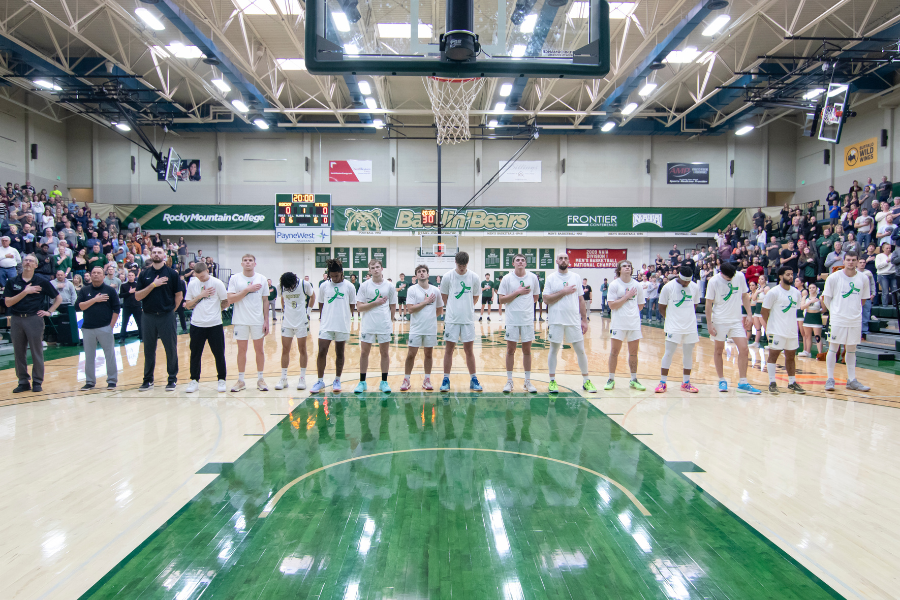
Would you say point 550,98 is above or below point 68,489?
above

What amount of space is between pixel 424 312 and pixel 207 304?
2834mm

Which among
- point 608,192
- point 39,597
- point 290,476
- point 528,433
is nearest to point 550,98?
point 608,192

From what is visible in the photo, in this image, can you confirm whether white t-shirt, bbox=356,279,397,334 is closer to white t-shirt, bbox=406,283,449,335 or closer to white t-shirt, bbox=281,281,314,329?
white t-shirt, bbox=406,283,449,335

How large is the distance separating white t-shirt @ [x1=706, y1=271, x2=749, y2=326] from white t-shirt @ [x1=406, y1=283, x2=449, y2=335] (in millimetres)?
3620

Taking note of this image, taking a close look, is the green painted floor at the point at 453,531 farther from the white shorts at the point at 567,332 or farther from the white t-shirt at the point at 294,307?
the white t-shirt at the point at 294,307

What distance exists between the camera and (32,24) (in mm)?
14883

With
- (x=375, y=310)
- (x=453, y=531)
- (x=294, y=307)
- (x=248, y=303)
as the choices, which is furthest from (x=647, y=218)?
(x=453, y=531)

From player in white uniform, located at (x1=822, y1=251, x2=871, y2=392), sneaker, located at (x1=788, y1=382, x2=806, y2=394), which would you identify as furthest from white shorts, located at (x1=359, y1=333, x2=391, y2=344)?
player in white uniform, located at (x1=822, y1=251, x2=871, y2=392)

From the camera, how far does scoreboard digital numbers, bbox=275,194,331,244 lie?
64.6ft

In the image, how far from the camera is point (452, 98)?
13.2 meters

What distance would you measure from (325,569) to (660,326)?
16110mm

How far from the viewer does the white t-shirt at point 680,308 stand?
21.4ft

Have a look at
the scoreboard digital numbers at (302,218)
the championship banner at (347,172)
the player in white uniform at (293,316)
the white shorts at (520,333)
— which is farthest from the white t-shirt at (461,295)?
the championship banner at (347,172)

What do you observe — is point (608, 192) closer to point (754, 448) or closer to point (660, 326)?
point (660, 326)
